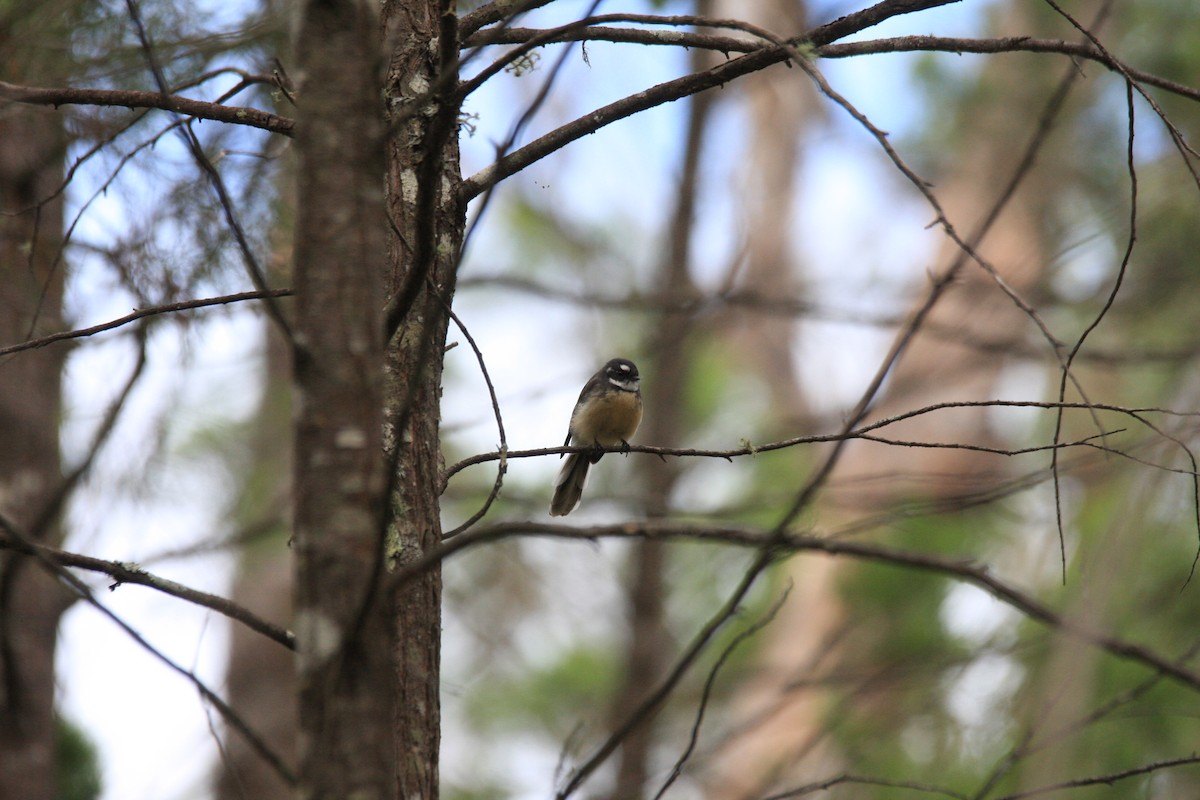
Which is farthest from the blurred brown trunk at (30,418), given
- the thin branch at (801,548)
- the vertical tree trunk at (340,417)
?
the thin branch at (801,548)

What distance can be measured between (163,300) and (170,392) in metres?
1.79

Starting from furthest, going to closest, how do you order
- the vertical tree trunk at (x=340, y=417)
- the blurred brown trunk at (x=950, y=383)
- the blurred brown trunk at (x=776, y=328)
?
the blurred brown trunk at (x=776, y=328) → the blurred brown trunk at (x=950, y=383) → the vertical tree trunk at (x=340, y=417)

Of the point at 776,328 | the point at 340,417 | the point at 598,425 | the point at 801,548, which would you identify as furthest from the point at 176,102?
the point at 776,328

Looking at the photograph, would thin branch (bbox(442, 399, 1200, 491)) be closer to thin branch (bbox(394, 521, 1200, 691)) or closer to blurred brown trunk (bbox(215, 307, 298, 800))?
thin branch (bbox(394, 521, 1200, 691))


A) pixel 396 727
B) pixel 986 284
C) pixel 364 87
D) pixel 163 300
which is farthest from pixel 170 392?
pixel 986 284

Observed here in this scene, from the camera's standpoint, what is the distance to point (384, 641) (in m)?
1.81

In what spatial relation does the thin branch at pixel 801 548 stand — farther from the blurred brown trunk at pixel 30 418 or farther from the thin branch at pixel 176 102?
the blurred brown trunk at pixel 30 418

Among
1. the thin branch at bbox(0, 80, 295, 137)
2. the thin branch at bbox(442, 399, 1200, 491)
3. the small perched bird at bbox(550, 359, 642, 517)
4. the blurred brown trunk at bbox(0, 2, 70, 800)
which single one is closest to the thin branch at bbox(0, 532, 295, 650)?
the thin branch at bbox(442, 399, 1200, 491)

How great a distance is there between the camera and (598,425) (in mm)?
6613

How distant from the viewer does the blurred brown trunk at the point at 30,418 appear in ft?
16.5

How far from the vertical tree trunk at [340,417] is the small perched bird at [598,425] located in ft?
14.9

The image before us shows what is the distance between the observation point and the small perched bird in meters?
6.53

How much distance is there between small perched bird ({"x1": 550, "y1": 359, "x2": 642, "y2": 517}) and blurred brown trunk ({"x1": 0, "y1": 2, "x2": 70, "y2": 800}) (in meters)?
2.74

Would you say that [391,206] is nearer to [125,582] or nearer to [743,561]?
[125,582]
